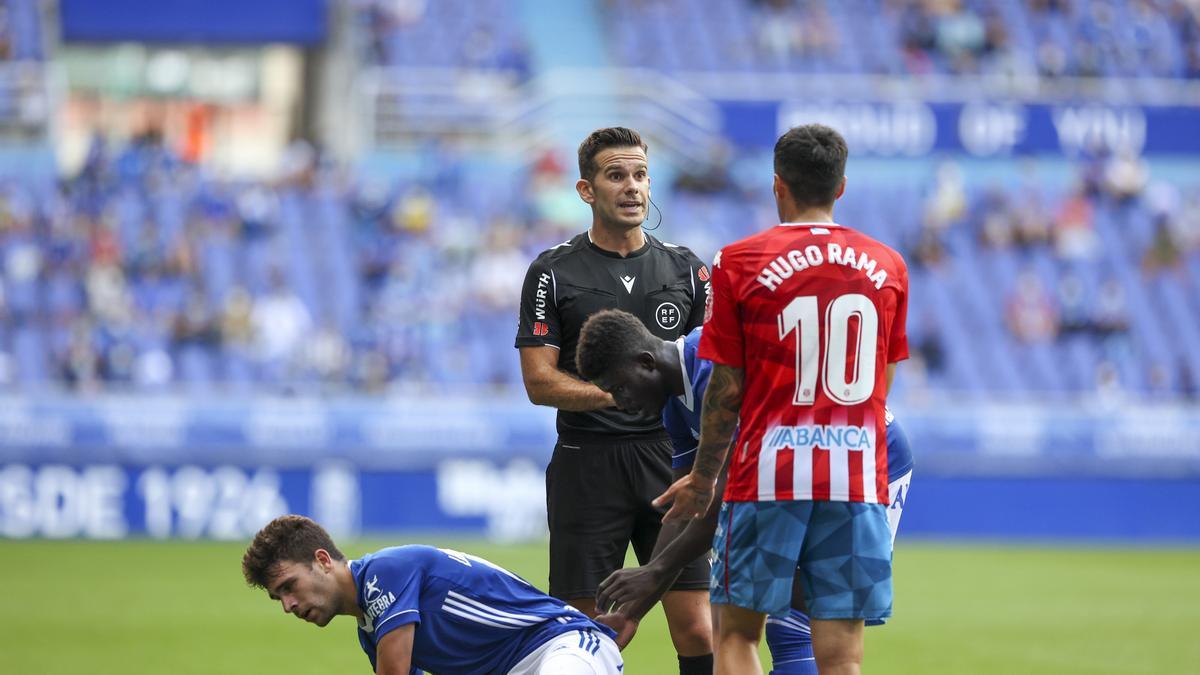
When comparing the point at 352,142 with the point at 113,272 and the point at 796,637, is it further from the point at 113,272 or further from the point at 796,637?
the point at 796,637

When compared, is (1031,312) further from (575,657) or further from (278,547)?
(278,547)

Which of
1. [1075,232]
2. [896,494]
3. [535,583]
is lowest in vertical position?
[535,583]

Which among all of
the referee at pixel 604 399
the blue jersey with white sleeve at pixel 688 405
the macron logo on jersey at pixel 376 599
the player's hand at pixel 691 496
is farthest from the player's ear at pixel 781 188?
the macron logo on jersey at pixel 376 599

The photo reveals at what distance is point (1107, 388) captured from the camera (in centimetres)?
2431

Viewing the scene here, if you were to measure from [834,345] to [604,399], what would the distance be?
1.49 meters

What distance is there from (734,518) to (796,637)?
882mm

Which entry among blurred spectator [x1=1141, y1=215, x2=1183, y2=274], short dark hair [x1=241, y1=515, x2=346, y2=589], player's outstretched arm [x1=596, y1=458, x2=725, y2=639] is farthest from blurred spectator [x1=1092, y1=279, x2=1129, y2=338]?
short dark hair [x1=241, y1=515, x2=346, y2=589]

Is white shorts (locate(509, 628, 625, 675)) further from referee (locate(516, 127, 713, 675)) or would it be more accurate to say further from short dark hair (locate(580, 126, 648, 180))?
short dark hair (locate(580, 126, 648, 180))

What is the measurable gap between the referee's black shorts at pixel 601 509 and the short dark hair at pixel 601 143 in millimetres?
1107

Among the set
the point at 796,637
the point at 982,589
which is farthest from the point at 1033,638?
the point at 796,637

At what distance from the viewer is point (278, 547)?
216 inches

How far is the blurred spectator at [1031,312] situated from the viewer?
2556 cm

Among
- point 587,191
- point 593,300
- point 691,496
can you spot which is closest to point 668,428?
point 691,496

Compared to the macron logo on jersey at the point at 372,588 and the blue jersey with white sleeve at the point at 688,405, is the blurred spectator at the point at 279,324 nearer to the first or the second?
the blue jersey with white sleeve at the point at 688,405
